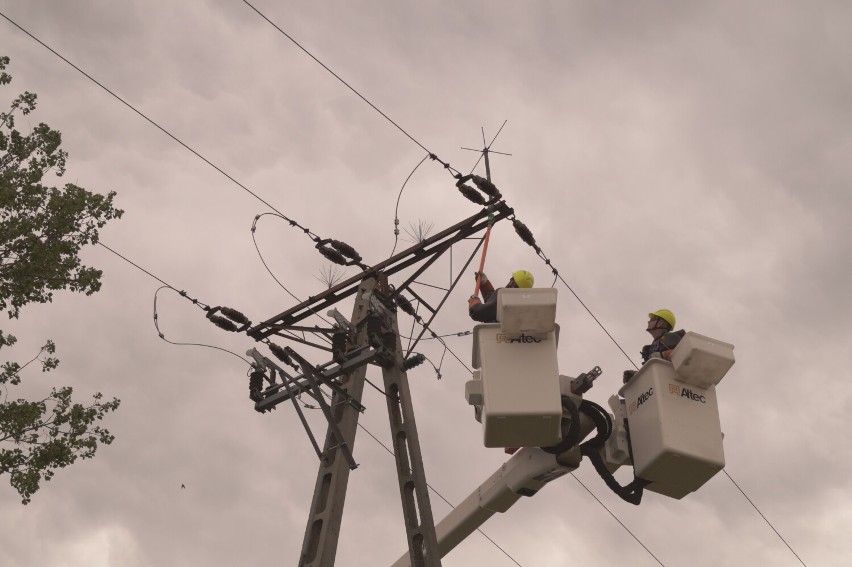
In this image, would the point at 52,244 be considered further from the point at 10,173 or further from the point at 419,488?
the point at 419,488

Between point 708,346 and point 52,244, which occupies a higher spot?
point 52,244

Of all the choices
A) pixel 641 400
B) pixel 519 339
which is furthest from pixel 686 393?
pixel 519 339

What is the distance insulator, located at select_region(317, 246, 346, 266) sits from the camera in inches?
379

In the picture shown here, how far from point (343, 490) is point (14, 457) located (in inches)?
157

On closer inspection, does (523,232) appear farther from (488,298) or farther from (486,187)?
(488,298)

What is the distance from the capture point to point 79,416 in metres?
11.0

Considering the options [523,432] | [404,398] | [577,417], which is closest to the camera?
[523,432]

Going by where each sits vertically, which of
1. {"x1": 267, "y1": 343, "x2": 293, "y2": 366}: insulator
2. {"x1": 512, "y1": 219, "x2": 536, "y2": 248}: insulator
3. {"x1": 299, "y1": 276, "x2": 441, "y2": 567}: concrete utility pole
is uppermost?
{"x1": 512, "y1": 219, "x2": 536, "y2": 248}: insulator

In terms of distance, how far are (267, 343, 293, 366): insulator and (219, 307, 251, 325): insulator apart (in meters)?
0.35

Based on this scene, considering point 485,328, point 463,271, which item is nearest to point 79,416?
point 463,271

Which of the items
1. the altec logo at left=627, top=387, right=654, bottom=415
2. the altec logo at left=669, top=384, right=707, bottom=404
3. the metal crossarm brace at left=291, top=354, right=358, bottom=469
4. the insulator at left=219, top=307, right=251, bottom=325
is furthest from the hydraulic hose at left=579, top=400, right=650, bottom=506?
the insulator at left=219, top=307, right=251, bottom=325

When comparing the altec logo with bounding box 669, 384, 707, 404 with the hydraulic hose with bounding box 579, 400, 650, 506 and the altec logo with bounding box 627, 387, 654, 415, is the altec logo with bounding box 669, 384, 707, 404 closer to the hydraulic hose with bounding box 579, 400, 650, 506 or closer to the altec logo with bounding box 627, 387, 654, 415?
the altec logo with bounding box 627, 387, 654, 415

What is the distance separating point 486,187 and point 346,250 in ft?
4.51

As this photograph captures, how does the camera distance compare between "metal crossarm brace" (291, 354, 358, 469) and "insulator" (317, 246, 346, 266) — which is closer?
"metal crossarm brace" (291, 354, 358, 469)
